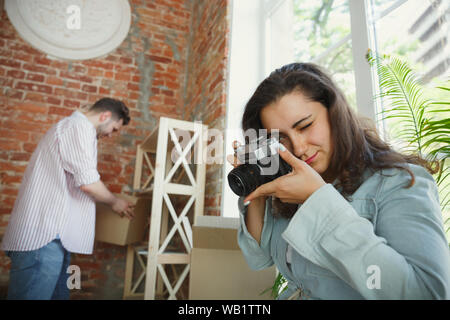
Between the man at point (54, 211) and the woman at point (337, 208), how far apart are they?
1.07m

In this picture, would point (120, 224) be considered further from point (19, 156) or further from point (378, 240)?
point (378, 240)

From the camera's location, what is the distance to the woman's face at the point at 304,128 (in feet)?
2.27

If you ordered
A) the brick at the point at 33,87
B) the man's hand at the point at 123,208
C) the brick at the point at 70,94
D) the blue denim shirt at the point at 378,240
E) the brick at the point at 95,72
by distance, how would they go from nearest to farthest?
the blue denim shirt at the point at 378,240, the man's hand at the point at 123,208, the brick at the point at 33,87, the brick at the point at 70,94, the brick at the point at 95,72

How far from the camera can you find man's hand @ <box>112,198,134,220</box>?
5.75 ft

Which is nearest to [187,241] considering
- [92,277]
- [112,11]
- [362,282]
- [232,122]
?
[232,122]

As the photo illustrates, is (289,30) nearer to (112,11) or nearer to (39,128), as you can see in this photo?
(112,11)

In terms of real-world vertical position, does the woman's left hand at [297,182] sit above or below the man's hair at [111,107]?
below

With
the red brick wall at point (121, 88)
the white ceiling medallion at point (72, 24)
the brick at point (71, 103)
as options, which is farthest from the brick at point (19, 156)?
the white ceiling medallion at point (72, 24)

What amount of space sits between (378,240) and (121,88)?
2.37 m

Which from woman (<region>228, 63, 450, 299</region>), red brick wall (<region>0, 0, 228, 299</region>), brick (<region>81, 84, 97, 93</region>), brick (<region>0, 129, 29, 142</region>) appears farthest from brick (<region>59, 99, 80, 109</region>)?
woman (<region>228, 63, 450, 299</region>)

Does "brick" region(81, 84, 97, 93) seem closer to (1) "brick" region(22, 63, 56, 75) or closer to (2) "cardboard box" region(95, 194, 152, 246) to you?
(1) "brick" region(22, 63, 56, 75)

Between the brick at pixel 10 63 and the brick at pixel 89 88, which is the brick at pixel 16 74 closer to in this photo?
the brick at pixel 10 63

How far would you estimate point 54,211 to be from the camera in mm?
1460
